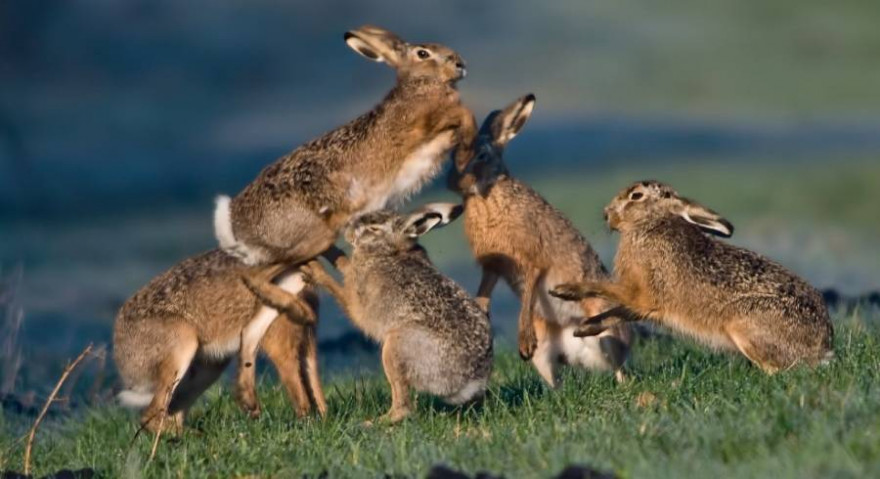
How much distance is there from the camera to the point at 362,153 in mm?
10602

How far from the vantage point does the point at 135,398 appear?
1052 cm

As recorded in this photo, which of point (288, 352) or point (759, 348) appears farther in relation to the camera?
point (288, 352)

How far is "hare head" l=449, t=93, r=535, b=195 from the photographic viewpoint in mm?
11422

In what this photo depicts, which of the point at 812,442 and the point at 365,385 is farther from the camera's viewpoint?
the point at 365,385

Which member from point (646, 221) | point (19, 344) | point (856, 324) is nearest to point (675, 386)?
point (646, 221)

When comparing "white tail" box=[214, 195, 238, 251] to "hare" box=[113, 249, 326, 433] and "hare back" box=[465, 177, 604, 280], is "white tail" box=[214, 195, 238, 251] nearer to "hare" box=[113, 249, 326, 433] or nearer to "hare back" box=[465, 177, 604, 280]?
"hare" box=[113, 249, 326, 433]

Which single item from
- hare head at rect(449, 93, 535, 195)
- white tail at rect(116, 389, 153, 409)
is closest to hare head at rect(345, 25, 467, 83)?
hare head at rect(449, 93, 535, 195)

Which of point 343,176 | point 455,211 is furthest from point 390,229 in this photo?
point 343,176

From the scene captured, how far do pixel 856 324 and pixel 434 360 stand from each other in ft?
10.6

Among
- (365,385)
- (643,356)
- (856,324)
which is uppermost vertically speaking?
(856,324)

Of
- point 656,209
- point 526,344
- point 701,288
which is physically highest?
point 656,209

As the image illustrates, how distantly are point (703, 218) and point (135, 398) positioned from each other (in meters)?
3.68

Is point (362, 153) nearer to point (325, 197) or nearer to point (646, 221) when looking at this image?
point (325, 197)

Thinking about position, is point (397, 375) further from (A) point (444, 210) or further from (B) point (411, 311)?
(A) point (444, 210)
